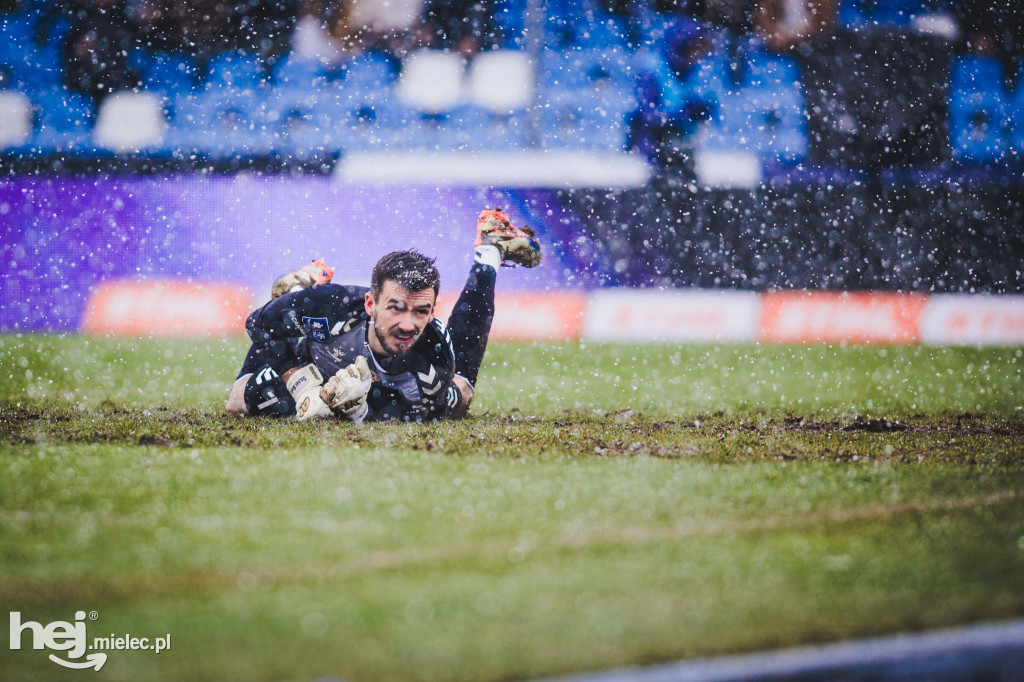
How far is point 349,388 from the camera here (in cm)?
464

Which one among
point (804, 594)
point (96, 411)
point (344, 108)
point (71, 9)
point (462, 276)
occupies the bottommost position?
point (804, 594)

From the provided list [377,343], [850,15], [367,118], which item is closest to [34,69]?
[367,118]

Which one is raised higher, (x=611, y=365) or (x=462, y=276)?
(x=462, y=276)

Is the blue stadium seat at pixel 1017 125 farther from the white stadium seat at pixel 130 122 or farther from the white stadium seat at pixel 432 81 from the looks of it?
the white stadium seat at pixel 130 122

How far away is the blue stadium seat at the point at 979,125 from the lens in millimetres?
12633

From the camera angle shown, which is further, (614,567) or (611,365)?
(611,365)

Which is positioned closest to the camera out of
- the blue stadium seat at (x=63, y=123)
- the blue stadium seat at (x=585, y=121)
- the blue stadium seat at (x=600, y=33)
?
the blue stadium seat at (x=63, y=123)

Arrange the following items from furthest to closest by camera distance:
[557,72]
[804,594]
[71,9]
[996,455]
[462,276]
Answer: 1. [557,72]
2. [71,9]
3. [462,276]
4. [996,455]
5. [804,594]

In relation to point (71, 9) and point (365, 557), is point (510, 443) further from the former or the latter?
point (71, 9)

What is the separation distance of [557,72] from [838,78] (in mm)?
4122

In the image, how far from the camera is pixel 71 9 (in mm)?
12734

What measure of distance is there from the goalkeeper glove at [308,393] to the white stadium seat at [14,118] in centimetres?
937

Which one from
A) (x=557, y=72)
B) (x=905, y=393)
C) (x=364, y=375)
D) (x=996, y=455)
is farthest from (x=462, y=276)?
(x=996, y=455)

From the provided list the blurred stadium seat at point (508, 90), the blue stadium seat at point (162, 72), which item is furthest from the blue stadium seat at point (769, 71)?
the blue stadium seat at point (162, 72)
